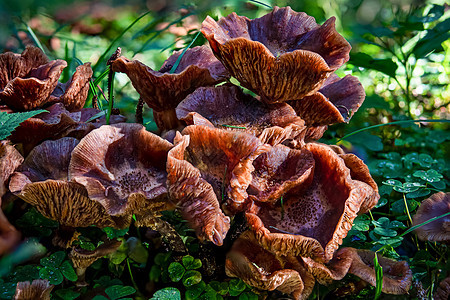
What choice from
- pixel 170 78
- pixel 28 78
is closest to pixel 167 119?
pixel 170 78

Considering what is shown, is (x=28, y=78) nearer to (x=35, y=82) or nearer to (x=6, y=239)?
(x=35, y=82)

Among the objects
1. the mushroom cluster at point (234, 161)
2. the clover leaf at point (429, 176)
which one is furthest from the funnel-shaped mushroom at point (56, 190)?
the clover leaf at point (429, 176)

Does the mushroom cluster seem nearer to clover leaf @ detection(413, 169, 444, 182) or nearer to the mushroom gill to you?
the mushroom gill

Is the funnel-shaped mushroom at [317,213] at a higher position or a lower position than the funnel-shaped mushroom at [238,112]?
lower

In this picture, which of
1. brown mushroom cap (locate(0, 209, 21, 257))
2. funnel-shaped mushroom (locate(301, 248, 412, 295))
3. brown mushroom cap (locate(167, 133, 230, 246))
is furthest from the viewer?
funnel-shaped mushroom (locate(301, 248, 412, 295))

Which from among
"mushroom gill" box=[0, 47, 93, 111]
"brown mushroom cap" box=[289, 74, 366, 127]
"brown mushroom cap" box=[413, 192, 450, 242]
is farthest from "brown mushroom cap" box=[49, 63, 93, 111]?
"brown mushroom cap" box=[413, 192, 450, 242]

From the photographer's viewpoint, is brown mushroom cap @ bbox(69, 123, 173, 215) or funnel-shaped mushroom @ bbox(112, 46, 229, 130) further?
funnel-shaped mushroom @ bbox(112, 46, 229, 130)

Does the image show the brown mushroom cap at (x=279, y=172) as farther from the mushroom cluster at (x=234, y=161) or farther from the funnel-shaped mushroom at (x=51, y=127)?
the funnel-shaped mushroom at (x=51, y=127)

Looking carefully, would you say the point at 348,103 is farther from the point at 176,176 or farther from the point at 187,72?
the point at 176,176

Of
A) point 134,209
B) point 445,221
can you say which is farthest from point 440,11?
point 134,209
